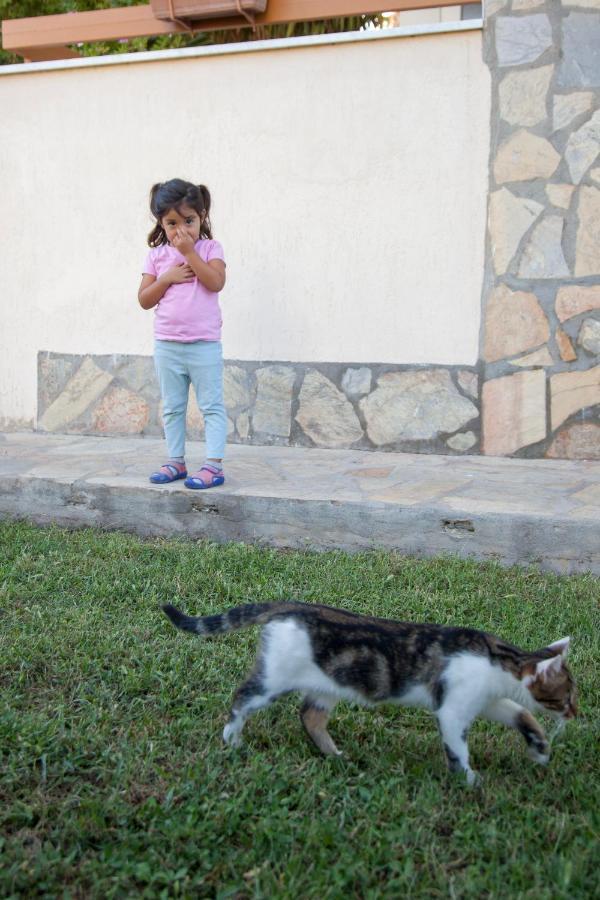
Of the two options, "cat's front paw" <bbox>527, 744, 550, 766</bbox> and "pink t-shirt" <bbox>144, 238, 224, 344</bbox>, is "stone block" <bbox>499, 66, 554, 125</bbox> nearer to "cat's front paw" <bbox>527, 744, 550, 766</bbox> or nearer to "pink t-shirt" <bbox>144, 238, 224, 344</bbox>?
"pink t-shirt" <bbox>144, 238, 224, 344</bbox>

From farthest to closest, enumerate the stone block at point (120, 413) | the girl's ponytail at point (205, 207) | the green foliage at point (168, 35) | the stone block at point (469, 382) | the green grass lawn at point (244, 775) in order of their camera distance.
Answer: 1. the green foliage at point (168, 35)
2. the stone block at point (120, 413)
3. the stone block at point (469, 382)
4. the girl's ponytail at point (205, 207)
5. the green grass lawn at point (244, 775)

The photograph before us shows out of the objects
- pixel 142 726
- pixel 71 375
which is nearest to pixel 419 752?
pixel 142 726

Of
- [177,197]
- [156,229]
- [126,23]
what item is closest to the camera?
[177,197]

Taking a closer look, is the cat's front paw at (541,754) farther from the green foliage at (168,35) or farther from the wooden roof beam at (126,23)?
Answer: the green foliage at (168,35)

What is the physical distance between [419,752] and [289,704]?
0.46 metres

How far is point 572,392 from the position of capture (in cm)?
570

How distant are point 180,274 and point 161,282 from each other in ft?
0.36

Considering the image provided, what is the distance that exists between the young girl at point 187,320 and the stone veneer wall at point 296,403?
3.54 feet

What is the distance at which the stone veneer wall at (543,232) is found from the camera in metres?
5.56

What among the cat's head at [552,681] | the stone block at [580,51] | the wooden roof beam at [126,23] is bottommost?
the cat's head at [552,681]

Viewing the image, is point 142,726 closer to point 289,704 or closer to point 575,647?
point 289,704

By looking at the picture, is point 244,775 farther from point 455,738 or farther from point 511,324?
point 511,324

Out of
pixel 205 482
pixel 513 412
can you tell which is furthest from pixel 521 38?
pixel 205 482

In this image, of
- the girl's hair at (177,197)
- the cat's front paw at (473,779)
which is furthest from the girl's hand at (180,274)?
the cat's front paw at (473,779)
